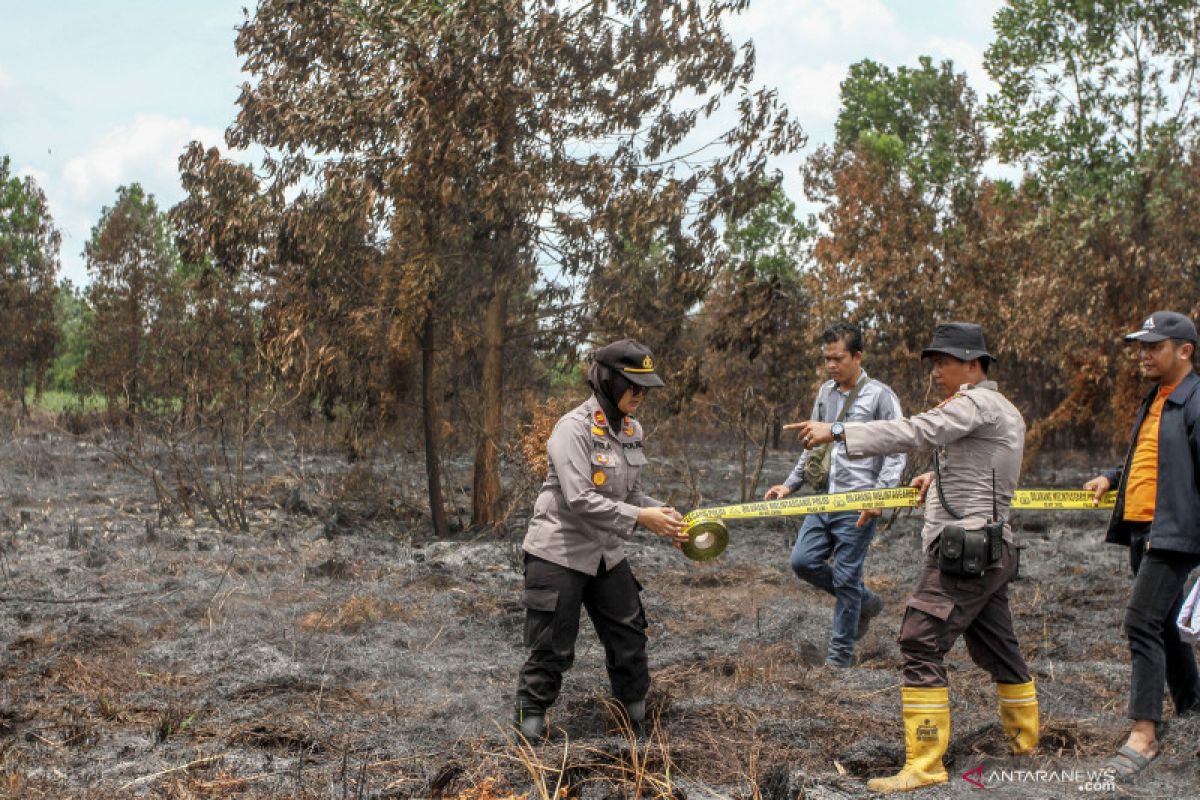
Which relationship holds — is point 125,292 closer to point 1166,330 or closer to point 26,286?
point 26,286

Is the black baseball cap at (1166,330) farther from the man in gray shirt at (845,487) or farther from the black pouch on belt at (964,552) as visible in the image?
the man in gray shirt at (845,487)

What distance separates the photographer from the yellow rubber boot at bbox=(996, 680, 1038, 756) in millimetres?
4637

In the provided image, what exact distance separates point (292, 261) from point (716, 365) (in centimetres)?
885

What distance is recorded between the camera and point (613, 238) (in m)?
13.8

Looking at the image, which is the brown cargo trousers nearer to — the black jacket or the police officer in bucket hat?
the police officer in bucket hat

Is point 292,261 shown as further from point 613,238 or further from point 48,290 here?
point 48,290

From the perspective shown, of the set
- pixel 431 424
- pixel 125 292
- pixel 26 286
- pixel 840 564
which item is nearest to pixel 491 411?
pixel 431 424

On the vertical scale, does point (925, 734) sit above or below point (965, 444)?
below

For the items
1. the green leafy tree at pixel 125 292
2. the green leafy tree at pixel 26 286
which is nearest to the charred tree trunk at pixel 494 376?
the green leafy tree at pixel 125 292

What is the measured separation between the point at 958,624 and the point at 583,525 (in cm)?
151

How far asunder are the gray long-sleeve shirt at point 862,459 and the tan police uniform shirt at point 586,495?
1.61 meters

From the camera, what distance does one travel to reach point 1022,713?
15.2 feet

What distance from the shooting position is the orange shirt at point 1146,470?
483 cm

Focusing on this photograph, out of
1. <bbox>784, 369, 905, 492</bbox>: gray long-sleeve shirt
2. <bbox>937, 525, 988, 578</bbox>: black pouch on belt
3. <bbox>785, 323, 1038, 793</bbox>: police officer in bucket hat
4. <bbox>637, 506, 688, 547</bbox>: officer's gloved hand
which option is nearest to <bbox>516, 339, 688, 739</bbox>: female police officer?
<bbox>637, 506, 688, 547</bbox>: officer's gloved hand
